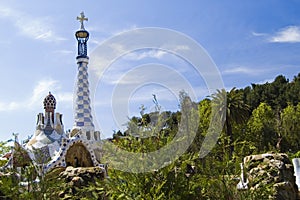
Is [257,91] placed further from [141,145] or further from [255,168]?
[141,145]

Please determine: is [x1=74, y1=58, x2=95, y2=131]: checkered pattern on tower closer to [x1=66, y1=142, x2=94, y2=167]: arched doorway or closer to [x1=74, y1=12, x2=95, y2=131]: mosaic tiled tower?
[x1=74, y1=12, x2=95, y2=131]: mosaic tiled tower

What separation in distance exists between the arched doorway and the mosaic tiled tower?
4092mm

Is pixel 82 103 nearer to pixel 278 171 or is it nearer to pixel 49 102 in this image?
pixel 49 102

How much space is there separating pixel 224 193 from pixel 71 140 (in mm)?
10871

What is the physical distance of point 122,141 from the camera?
27.7ft

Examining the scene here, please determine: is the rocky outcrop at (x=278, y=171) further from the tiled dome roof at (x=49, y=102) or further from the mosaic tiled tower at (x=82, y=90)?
the tiled dome roof at (x=49, y=102)

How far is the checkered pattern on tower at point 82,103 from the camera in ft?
75.5

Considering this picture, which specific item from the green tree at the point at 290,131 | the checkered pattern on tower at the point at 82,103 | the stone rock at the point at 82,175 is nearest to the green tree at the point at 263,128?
the green tree at the point at 290,131

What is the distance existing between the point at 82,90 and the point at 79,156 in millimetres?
5843

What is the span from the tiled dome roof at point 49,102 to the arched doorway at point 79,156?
7313 mm

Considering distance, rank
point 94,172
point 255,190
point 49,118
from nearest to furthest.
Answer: point 255,190 → point 94,172 → point 49,118

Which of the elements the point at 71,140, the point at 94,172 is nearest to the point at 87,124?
the point at 71,140

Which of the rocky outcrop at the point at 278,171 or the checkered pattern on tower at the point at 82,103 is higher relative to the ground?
the checkered pattern on tower at the point at 82,103

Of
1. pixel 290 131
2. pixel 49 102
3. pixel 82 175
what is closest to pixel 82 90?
pixel 49 102
